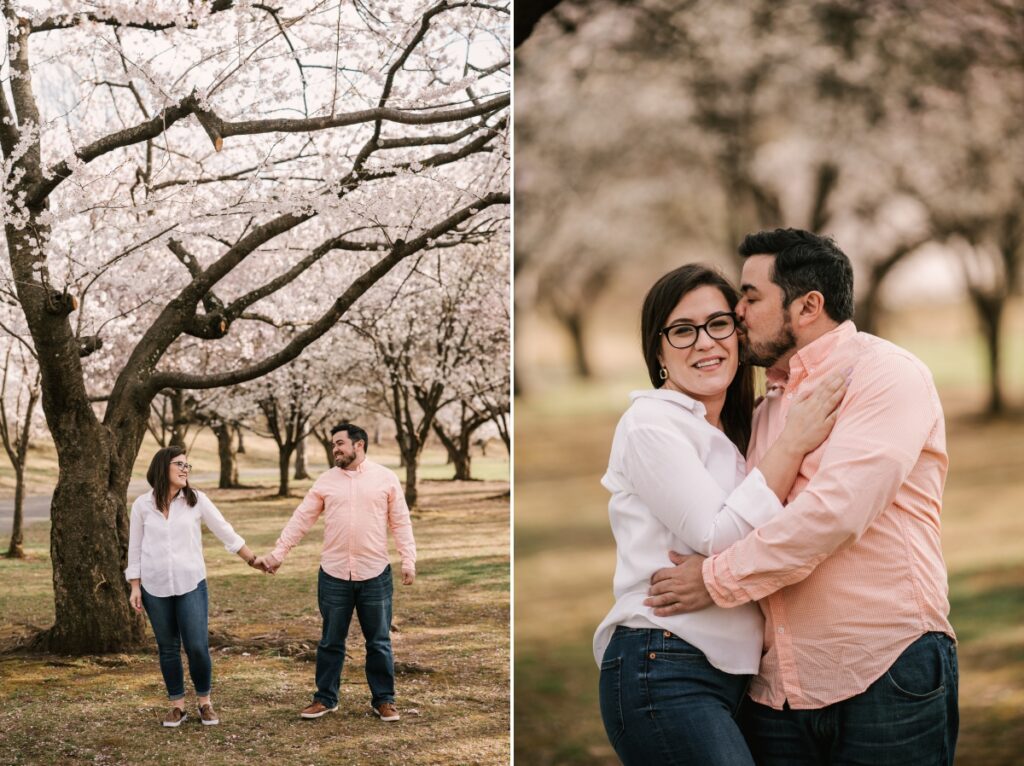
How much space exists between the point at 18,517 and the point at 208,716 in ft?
2.88

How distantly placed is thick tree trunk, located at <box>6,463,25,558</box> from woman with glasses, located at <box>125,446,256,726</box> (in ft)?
1.20

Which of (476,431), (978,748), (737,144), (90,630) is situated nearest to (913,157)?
(737,144)

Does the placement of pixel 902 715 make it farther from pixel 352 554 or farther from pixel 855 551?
pixel 352 554

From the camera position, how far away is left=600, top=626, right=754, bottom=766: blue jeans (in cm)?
153

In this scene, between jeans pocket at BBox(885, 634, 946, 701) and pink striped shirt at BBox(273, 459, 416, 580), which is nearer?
jeans pocket at BBox(885, 634, 946, 701)

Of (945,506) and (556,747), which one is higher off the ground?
(945,506)

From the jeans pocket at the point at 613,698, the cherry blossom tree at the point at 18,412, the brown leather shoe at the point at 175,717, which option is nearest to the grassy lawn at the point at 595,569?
the brown leather shoe at the point at 175,717

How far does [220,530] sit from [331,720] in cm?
74

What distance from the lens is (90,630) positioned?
322 cm

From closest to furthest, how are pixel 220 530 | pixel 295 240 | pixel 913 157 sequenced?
pixel 220 530 → pixel 295 240 → pixel 913 157

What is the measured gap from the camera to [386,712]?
132 inches

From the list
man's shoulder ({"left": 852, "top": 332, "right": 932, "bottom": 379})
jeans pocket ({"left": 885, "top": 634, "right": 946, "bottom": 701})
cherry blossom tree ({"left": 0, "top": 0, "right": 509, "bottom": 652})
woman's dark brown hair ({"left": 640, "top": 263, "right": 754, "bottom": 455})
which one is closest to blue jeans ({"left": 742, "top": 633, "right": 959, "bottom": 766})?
jeans pocket ({"left": 885, "top": 634, "right": 946, "bottom": 701})

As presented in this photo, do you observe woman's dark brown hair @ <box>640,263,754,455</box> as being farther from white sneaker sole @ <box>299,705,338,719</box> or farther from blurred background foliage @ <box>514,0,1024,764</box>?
blurred background foliage @ <box>514,0,1024,764</box>

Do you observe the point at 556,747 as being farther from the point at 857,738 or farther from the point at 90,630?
the point at 857,738
